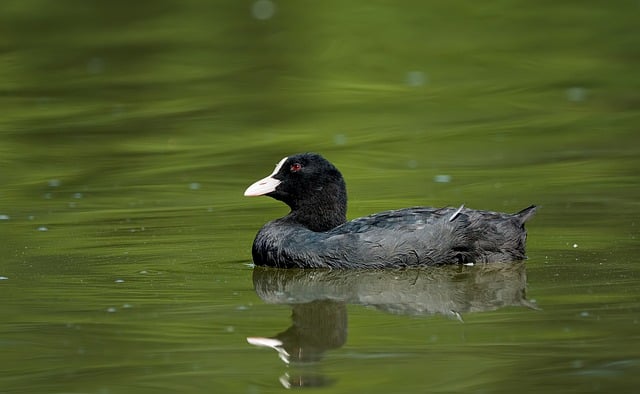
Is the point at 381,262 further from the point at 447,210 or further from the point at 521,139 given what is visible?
the point at 521,139

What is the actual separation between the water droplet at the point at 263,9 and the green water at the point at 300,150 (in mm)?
74

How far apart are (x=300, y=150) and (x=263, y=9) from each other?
848cm

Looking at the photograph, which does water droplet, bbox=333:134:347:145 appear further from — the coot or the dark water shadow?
the dark water shadow

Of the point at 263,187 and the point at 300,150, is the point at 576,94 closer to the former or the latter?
the point at 300,150

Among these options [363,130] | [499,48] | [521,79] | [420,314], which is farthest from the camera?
[499,48]

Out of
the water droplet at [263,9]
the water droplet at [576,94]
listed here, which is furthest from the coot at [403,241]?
the water droplet at [263,9]

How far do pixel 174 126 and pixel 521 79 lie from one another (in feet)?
15.0

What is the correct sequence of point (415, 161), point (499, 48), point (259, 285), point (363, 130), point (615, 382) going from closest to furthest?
point (615, 382), point (259, 285), point (415, 161), point (363, 130), point (499, 48)

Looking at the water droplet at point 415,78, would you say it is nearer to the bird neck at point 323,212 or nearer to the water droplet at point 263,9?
the water droplet at point 263,9

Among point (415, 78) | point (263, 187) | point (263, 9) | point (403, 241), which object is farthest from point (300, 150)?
point (263, 9)

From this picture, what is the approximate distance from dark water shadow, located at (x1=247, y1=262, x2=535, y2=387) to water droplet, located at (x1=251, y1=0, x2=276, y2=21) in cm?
1263

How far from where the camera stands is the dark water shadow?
26.6 feet

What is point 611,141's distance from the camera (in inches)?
576

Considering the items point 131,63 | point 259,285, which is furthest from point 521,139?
point 131,63
